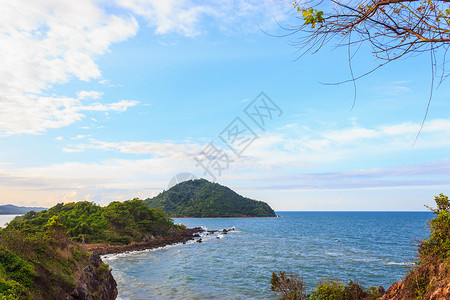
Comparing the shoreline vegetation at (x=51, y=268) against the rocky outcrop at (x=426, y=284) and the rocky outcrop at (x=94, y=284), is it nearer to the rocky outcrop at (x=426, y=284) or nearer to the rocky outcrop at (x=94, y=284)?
the rocky outcrop at (x=94, y=284)

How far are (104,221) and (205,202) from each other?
11974 centimetres

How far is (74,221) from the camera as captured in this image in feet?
145

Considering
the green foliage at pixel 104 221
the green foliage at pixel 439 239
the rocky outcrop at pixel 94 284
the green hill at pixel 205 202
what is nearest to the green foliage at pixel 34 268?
the rocky outcrop at pixel 94 284

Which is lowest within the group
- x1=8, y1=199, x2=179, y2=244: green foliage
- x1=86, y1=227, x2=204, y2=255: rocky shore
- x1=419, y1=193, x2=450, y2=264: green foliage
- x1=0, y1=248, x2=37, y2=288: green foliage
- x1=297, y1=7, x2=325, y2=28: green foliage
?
x1=86, y1=227, x2=204, y2=255: rocky shore

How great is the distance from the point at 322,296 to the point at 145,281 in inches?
639

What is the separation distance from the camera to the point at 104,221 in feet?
151

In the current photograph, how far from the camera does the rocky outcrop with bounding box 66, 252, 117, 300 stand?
11664 mm

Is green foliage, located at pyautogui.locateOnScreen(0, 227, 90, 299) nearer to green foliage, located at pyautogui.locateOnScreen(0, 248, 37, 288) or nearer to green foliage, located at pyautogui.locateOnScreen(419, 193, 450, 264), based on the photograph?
green foliage, located at pyautogui.locateOnScreen(0, 248, 37, 288)

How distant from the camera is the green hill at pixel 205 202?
156875 millimetres

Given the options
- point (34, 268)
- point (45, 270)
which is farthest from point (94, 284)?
point (34, 268)

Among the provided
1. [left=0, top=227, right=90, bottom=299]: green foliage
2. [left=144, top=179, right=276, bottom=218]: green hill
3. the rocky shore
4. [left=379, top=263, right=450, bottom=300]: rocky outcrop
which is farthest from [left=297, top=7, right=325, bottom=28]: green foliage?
[left=144, top=179, right=276, bottom=218]: green hill

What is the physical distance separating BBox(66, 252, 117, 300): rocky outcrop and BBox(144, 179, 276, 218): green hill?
444 feet

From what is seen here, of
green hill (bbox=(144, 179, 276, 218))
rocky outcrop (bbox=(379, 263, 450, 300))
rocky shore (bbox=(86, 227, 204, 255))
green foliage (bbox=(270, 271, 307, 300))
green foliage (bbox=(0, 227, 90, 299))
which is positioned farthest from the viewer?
green hill (bbox=(144, 179, 276, 218))

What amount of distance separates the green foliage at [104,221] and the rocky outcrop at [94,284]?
81.0 ft
